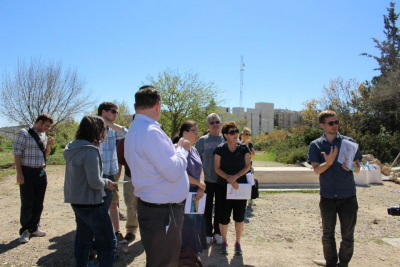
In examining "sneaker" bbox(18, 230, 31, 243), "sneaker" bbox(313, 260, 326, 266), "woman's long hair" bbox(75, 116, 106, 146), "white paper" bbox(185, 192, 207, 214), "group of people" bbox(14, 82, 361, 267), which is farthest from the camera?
"sneaker" bbox(18, 230, 31, 243)

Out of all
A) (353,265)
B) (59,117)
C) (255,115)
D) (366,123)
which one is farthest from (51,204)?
(255,115)

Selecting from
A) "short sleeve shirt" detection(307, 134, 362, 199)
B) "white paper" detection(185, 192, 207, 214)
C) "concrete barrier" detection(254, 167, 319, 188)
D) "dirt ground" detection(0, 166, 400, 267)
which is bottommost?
"dirt ground" detection(0, 166, 400, 267)

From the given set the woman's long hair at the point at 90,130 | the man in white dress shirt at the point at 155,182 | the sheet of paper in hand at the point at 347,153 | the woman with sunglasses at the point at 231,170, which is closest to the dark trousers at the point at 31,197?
the woman's long hair at the point at 90,130

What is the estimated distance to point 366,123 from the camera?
67.8ft

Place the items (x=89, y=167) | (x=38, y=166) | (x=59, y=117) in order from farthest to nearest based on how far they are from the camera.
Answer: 1. (x=59, y=117)
2. (x=38, y=166)
3. (x=89, y=167)

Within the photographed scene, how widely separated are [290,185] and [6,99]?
1809 centimetres

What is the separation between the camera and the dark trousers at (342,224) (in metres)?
3.57

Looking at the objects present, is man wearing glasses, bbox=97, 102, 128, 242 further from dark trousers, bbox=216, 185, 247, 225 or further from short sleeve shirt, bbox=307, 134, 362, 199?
short sleeve shirt, bbox=307, 134, 362, 199

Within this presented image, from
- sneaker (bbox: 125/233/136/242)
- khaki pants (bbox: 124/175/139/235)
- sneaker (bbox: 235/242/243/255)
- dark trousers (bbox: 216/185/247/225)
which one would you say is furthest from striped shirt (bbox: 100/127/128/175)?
sneaker (bbox: 235/242/243/255)

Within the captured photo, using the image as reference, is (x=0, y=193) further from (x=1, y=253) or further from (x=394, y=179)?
(x=394, y=179)

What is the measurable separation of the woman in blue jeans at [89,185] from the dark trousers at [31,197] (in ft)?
6.21

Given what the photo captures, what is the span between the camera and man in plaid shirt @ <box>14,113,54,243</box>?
181 inches

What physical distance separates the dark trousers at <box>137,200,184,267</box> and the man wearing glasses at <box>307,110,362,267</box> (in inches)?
78.7

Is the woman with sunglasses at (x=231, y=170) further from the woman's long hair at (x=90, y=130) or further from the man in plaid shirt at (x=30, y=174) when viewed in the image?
the man in plaid shirt at (x=30, y=174)
